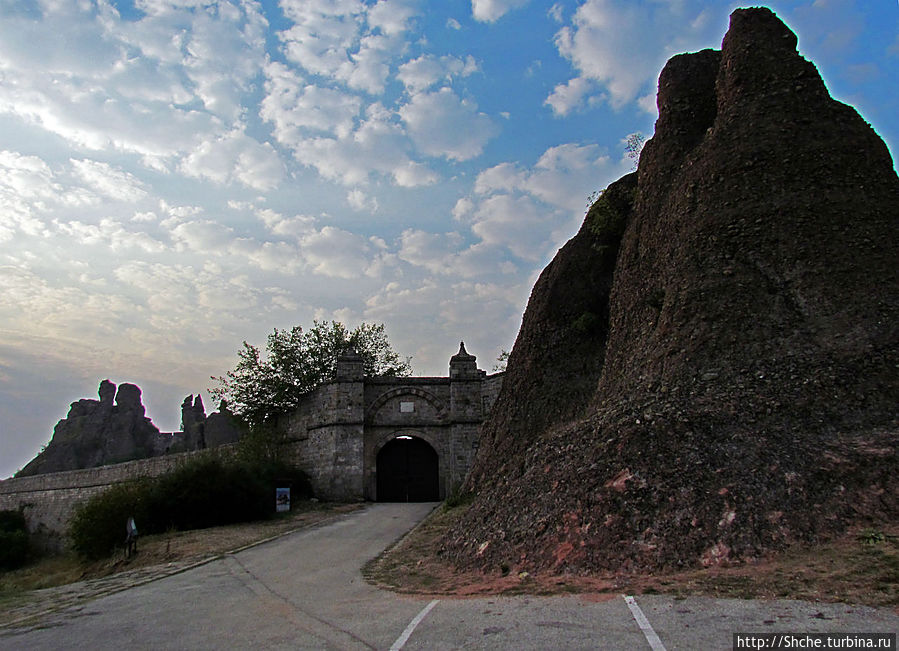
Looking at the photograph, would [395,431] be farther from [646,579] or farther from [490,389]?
[646,579]

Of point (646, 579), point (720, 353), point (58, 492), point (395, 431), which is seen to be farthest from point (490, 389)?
point (58, 492)

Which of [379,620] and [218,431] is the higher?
[218,431]

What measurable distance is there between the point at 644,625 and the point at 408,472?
22390 millimetres

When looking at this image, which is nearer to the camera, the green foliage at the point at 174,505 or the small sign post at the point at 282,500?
the green foliage at the point at 174,505

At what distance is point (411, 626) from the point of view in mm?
6113

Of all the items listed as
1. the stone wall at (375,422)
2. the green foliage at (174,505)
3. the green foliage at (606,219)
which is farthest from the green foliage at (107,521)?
the green foliage at (606,219)

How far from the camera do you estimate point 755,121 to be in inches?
517

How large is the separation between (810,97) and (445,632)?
13086mm

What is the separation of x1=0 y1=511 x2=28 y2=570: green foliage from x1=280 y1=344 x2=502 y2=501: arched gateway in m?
18.6

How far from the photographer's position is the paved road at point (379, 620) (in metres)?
5.17

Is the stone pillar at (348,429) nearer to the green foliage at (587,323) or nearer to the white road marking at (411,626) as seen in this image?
the green foliage at (587,323)

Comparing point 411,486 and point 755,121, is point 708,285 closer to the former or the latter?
point 755,121

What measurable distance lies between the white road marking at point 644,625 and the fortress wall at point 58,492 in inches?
1110

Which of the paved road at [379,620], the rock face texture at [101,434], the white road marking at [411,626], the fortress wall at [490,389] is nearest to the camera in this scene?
the paved road at [379,620]
